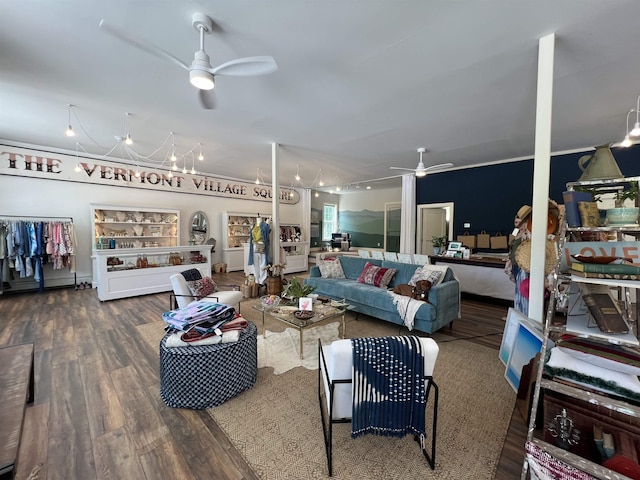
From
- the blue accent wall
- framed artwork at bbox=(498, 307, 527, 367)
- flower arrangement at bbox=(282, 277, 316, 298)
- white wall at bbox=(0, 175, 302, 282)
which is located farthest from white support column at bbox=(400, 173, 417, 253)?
white wall at bbox=(0, 175, 302, 282)

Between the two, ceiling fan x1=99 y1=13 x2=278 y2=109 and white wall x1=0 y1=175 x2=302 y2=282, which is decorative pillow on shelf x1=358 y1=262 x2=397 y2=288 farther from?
white wall x1=0 y1=175 x2=302 y2=282

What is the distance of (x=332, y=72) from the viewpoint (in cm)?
275

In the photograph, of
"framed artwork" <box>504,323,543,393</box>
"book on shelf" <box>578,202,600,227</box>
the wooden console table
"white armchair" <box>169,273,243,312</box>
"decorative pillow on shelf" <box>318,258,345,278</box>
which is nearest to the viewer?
the wooden console table

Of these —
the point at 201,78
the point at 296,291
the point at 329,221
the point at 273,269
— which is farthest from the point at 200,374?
the point at 329,221

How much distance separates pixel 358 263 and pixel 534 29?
361 centimetres

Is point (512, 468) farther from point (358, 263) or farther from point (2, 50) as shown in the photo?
point (2, 50)

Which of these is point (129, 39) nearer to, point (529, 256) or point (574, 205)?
point (574, 205)

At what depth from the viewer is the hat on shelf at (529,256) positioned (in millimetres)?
2326

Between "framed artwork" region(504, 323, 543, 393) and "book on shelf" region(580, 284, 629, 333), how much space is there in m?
0.68

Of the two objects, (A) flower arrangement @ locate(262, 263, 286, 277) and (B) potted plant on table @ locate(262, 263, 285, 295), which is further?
(A) flower arrangement @ locate(262, 263, 286, 277)

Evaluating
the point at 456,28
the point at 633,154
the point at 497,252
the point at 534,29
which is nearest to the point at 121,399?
the point at 456,28

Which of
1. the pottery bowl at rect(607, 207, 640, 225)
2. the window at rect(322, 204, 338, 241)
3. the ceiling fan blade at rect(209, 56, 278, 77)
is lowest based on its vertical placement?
the pottery bowl at rect(607, 207, 640, 225)

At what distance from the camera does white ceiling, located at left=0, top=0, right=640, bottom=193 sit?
2002mm

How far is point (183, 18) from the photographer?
205 cm
